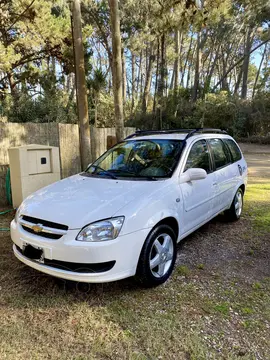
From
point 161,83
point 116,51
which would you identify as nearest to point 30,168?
point 116,51

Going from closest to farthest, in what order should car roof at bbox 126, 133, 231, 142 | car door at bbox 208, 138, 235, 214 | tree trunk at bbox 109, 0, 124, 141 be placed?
car roof at bbox 126, 133, 231, 142 < car door at bbox 208, 138, 235, 214 < tree trunk at bbox 109, 0, 124, 141

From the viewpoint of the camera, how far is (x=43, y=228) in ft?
8.70

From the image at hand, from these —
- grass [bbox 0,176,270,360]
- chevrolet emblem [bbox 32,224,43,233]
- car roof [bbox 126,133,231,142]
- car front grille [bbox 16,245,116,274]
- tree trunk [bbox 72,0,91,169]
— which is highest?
tree trunk [bbox 72,0,91,169]

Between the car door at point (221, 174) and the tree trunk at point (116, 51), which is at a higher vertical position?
the tree trunk at point (116, 51)

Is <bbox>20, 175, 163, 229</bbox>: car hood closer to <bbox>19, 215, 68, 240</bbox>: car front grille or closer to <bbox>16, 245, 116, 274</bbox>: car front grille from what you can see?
<bbox>19, 215, 68, 240</bbox>: car front grille

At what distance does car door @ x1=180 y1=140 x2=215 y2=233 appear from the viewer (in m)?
3.43

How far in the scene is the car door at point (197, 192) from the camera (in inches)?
135

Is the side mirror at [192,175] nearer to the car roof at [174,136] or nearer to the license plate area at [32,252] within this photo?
the car roof at [174,136]

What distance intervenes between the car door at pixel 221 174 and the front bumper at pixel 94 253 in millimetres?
1943

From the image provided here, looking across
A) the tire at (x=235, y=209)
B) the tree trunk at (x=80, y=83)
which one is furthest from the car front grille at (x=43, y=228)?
the tree trunk at (x=80, y=83)

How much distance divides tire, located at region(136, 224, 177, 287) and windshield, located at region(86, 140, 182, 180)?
70cm

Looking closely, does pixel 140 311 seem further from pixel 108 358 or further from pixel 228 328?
pixel 228 328

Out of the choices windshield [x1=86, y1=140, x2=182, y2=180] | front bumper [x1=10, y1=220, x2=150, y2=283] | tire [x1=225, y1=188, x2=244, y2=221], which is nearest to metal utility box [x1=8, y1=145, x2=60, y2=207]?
windshield [x1=86, y1=140, x2=182, y2=180]

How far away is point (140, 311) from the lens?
101 inches
